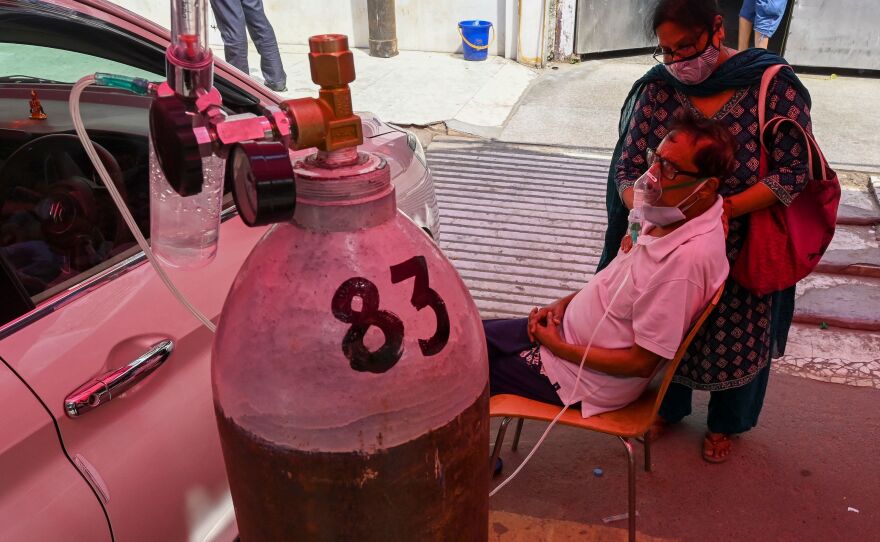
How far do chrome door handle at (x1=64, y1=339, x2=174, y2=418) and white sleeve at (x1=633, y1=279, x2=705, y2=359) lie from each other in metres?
1.26

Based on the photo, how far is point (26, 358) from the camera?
4.72 ft

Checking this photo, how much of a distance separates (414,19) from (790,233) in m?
7.00

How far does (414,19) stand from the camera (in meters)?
8.66

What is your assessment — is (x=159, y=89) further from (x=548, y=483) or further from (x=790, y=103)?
(x=548, y=483)

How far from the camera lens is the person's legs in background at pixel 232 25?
6449 millimetres

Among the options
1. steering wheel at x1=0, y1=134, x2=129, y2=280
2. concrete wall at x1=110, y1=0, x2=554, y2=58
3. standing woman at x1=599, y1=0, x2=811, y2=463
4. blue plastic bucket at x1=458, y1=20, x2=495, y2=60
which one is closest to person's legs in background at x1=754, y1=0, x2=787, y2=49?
concrete wall at x1=110, y1=0, x2=554, y2=58

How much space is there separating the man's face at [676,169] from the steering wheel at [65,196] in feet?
4.81

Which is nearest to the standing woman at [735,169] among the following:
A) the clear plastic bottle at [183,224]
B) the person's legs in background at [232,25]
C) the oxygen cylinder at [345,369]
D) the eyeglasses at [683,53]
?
the eyeglasses at [683,53]

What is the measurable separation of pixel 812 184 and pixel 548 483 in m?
1.38

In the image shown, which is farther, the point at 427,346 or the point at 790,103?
the point at 790,103

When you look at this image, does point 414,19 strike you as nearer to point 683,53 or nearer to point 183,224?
point 683,53

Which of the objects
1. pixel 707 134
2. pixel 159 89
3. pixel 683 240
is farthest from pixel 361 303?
pixel 707 134

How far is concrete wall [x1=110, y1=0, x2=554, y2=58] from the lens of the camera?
8117mm

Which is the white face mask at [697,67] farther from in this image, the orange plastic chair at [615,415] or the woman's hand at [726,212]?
the orange plastic chair at [615,415]
